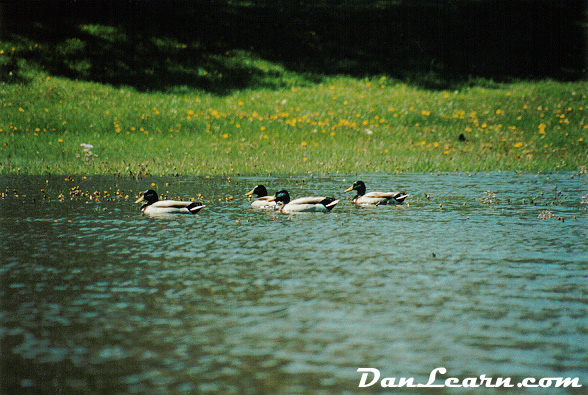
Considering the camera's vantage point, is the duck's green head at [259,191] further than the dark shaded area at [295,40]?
No

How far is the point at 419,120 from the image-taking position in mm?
25328

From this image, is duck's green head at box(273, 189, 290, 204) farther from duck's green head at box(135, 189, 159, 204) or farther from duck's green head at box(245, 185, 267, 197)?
duck's green head at box(135, 189, 159, 204)

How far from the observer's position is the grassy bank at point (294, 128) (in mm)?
20641

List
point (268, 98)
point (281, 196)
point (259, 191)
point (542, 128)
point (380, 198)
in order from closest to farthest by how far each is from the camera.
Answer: point (281, 196) < point (380, 198) < point (259, 191) < point (542, 128) < point (268, 98)

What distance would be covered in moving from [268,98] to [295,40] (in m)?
7.98

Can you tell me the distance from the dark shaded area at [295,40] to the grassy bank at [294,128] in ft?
6.00

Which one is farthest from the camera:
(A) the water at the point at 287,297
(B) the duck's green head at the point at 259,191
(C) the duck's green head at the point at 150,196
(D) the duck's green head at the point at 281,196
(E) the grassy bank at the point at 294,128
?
(E) the grassy bank at the point at 294,128

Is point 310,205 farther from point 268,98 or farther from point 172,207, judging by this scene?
point 268,98

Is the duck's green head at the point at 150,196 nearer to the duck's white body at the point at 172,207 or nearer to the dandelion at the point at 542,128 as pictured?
the duck's white body at the point at 172,207

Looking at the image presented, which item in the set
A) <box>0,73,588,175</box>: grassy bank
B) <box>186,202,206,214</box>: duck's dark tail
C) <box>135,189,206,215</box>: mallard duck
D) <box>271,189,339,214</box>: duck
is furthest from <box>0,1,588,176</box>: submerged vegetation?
<box>186,202,206,214</box>: duck's dark tail

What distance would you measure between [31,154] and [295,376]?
17964 mm

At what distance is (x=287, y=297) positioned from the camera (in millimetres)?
7594

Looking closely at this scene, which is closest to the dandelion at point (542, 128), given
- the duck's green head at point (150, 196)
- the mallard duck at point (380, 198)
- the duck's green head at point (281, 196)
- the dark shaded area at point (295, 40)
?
the dark shaded area at point (295, 40)

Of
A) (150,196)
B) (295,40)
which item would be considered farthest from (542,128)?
(150,196)
